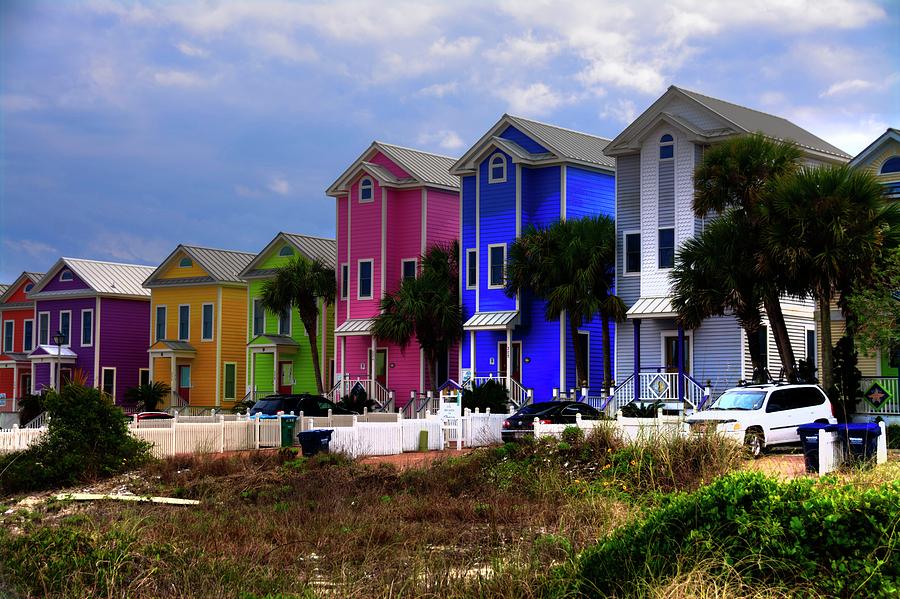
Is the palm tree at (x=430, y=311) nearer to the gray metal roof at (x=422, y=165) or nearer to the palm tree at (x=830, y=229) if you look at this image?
the gray metal roof at (x=422, y=165)

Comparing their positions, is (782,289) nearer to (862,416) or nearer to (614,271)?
(862,416)

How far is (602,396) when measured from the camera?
42125mm

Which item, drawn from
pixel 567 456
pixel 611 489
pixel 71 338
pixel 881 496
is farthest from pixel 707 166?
pixel 71 338

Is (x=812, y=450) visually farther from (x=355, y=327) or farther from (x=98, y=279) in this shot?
(x=98, y=279)

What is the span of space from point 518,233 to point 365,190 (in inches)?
369

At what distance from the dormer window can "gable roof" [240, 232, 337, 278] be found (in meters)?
12.5

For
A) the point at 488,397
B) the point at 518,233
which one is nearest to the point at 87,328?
the point at 518,233

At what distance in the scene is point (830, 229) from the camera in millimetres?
32094

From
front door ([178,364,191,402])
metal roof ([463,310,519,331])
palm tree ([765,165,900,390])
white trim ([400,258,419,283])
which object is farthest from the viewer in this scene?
front door ([178,364,191,402])

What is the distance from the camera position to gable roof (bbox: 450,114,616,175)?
46.4 metres

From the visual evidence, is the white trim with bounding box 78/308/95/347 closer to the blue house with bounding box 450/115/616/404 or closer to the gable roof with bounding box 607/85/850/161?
the blue house with bounding box 450/115/616/404

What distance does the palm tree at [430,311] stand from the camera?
47.9 meters

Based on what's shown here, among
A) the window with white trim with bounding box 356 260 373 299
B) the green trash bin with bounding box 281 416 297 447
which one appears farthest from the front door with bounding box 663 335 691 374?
the window with white trim with bounding box 356 260 373 299

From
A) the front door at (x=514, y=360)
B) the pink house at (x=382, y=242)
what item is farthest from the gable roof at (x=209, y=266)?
the front door at (x=514, y=360)
